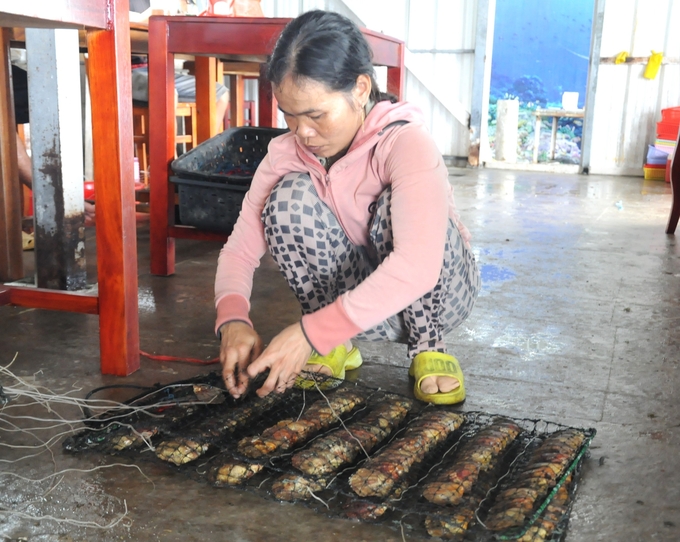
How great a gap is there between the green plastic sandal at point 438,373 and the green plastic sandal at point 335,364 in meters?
0.17

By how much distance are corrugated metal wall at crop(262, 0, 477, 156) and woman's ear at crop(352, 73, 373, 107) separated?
5820mm

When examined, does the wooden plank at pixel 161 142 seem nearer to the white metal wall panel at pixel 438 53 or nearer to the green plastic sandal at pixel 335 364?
the green plastic sandal at pixel 335 364

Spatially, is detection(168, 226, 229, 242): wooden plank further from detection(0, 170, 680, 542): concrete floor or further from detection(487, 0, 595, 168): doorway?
detection(487, 0, 595, 168): doorway

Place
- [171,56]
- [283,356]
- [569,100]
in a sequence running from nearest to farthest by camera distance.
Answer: [283,356] < [171,56] < [569,100]

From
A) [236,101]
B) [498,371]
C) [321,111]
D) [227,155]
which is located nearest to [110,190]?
[321,111]

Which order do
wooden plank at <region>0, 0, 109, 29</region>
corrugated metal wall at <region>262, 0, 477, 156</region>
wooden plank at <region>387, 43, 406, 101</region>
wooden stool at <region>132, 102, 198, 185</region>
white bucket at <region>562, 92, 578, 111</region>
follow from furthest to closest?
white bucket at <region>562, 92, 578, 111</region>
corrugated metal wall at <region>262, 0, 477, 156</region>
wooden stool at <region>132, 102, 198, 185</region>
wooden plank at <region>387, 43, 406, 101</region>
wooden plank at <region>0, 0, 109, 29</region>

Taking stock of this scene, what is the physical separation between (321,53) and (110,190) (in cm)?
60

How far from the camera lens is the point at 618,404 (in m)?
1.52

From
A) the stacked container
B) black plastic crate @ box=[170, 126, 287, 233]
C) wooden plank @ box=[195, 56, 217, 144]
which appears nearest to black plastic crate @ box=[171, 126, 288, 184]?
black plastic crate @ box=[170, 126, 287, 233]

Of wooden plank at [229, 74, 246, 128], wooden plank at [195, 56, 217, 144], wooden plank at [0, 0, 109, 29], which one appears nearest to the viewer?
wooden plank at [0, 0, 109, 29]

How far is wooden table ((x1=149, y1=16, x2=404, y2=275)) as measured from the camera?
236 cm

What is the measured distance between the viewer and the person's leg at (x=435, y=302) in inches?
57.7

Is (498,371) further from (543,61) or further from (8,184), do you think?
(543,61)

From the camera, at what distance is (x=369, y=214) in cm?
152
